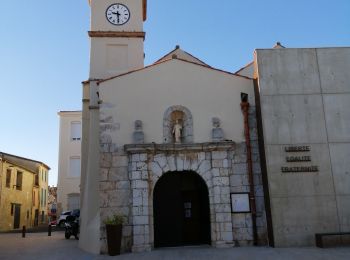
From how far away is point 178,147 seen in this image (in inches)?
420

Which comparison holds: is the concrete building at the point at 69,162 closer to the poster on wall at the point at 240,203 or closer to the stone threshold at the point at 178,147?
the stone threshold at the point at 178,147

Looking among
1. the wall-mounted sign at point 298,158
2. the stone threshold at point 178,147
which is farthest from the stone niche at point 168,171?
the wall-mounted sign at point 298,158

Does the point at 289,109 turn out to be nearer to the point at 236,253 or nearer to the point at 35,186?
the point at 236,253

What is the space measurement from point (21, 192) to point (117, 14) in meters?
17.3

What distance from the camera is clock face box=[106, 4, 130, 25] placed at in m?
15.5

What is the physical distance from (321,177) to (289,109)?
2.06 m

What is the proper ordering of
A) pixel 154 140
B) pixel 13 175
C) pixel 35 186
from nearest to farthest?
pixel 154 140, pixel 13 175, pixel 35 186

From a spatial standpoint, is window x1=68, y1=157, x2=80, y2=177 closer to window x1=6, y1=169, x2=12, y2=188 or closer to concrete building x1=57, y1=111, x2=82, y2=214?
concrete building x1=57, y1=111, x2=82, y2=214

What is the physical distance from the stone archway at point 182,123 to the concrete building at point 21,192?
16626 mm

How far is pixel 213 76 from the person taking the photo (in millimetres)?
11383

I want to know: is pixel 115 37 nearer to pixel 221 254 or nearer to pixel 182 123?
pixel 182 123

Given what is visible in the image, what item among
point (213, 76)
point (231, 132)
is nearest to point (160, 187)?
point (231, 132)

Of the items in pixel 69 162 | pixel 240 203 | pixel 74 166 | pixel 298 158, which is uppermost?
pixel 69 162

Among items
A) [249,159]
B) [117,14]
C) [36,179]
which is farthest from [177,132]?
[36,179]
